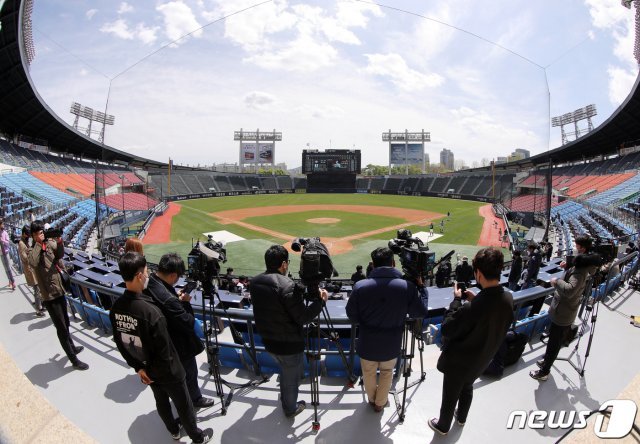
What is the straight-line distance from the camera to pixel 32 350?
4465 mm

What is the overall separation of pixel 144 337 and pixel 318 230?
25877 millimetres

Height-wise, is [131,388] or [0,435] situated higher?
[0,435]

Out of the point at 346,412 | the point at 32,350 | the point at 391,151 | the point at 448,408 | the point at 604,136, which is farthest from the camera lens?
the point at 391,151

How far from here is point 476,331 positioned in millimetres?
2768

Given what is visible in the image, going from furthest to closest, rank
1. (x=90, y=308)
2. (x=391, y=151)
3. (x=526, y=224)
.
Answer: (x=391, y=151) → (x=526, y=224) → (x=90, y=308)

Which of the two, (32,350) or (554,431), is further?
(32,350)

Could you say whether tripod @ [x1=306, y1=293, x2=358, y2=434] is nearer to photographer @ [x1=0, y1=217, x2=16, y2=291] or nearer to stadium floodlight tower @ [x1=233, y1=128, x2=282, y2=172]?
photographer @ [x1=0, y1=217, x2=16, y2=291]

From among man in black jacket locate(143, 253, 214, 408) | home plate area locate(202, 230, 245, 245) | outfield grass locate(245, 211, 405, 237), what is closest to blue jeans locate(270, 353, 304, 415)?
man in black jacket locate(143, 253, 214, 408)

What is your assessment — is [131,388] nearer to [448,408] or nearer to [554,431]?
[448,408]

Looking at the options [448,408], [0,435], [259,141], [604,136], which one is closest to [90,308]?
[0,435]

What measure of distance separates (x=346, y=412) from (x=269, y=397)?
0.88m

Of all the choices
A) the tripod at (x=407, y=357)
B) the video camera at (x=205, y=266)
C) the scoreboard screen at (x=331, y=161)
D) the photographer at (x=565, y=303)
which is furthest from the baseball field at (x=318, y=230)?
the scoreboard screen at (x=331, y=161)

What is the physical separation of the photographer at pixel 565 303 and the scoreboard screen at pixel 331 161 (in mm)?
64689

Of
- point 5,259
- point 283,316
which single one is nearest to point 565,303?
point 283,316
